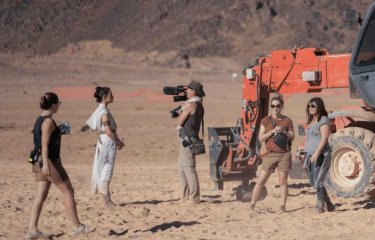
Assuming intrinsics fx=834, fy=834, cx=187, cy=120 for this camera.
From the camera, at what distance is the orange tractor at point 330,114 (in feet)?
34.3

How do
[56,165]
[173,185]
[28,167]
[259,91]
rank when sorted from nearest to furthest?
[56,165], [259,91], [173,185], [28,167]

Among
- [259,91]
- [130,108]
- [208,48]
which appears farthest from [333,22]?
[259,91]

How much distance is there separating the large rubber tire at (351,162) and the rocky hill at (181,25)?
195 feet

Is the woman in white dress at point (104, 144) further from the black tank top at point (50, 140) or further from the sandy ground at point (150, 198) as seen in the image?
the black tank top at point (50, 140)

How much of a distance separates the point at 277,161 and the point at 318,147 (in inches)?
24.7

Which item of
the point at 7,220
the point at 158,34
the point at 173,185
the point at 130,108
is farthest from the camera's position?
the point at 158,34

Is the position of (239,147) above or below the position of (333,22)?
below

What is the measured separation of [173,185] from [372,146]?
397 centimetres

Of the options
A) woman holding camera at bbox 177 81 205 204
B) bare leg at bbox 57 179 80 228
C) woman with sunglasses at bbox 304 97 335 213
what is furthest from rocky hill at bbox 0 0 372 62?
bare leg at bbox 57 179 80 228

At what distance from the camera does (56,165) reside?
28.9 ft

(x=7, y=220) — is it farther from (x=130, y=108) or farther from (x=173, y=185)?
(x=130, y=108)

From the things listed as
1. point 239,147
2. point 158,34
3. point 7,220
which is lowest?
point 7,220

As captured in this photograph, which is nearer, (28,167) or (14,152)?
(28,167)

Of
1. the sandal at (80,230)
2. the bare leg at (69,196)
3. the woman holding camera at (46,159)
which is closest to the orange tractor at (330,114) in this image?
the sandal at (80,230)
